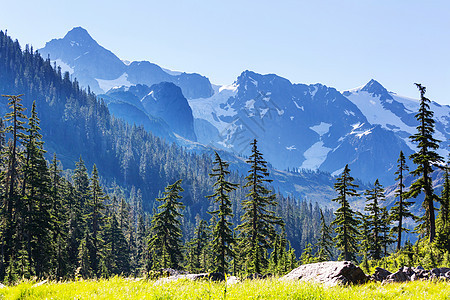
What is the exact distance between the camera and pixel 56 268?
36.8m

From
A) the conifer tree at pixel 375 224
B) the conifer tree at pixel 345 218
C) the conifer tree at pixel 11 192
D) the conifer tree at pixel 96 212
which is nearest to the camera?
the conifer tree at pixel 11 192

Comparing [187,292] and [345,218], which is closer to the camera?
[187,292]

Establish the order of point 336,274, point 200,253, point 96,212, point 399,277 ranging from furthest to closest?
point 200,253
point 96,212
point 399,277
point 336,274

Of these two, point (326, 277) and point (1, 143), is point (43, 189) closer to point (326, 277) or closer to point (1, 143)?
point (1, 143)

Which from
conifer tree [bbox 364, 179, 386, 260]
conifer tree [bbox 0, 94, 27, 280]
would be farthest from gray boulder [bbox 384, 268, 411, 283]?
conifer tree [bbox 364, 179, 386, 260]

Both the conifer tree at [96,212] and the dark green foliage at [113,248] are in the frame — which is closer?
the conifer tree at [96,212]

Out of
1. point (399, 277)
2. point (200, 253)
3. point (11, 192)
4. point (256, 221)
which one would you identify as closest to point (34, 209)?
point (11, 192)

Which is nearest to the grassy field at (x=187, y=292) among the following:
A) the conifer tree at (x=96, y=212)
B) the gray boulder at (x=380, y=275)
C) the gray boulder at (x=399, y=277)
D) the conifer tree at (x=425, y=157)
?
the gray boulder at (x=399, y=277)

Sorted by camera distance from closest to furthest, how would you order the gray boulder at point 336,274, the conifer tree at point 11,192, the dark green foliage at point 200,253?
the gray boulder at point 336,274 → the conifer tree at point 11,192 → the dark green foliage at point 200,253

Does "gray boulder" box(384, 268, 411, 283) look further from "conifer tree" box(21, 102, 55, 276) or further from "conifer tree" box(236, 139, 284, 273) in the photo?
"conifer tree" box(21, 102, 55, 276)

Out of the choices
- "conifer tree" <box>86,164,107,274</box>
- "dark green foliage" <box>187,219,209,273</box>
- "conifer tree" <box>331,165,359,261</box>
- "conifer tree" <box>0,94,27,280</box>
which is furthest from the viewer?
"dark green foliage" <box>187,219,209,273</box>

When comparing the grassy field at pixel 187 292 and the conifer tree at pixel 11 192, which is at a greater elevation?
the conifer tree at pixel 11 192

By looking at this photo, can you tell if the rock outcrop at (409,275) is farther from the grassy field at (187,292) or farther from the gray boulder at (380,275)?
the grassy field at (187,292)

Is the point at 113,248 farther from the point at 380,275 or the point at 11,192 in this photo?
the point at 380,275
